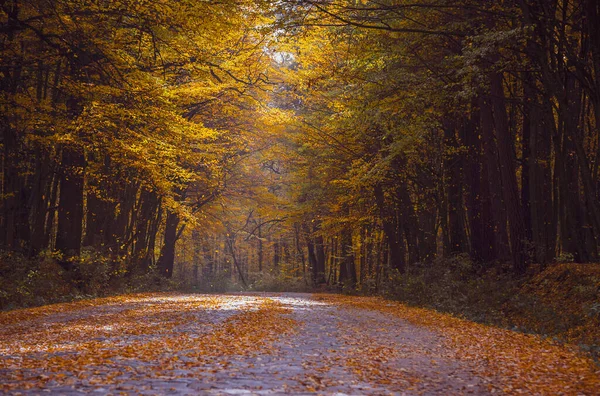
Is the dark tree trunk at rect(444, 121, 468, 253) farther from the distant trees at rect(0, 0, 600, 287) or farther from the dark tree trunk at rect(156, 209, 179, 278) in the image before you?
the dark tree trunk at rect(156, 209, 179, 278)

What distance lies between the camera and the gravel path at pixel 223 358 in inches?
239

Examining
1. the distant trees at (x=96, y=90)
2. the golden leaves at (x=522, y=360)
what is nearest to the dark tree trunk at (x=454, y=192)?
the distant trees at (x=96, y=90)

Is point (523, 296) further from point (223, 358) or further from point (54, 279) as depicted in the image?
point (54, 279)

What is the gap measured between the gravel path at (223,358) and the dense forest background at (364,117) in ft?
14.7

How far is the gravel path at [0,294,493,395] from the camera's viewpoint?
20.0ft

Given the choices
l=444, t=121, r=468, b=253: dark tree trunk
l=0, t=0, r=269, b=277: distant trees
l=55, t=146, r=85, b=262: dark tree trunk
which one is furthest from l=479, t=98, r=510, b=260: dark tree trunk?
l=55, t=146, r=85, b=262: dark tree trunk

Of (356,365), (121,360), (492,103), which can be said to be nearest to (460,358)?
(356,365)

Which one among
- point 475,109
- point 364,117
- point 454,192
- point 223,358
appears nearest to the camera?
point 223,358

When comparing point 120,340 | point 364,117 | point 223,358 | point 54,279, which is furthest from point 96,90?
point 223,358

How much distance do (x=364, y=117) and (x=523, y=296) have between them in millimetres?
7323

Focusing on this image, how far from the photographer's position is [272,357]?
26.3 feet

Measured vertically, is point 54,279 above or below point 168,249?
below

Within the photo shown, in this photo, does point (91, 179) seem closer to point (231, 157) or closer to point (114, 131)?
point (114, 131)

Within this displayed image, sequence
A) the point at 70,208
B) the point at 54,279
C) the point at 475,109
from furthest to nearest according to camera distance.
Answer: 1. the point at 70,208
2. the point at 475,109
3. the point at 54,279
